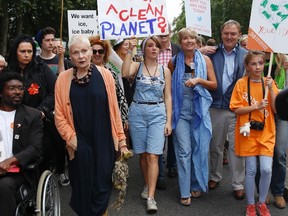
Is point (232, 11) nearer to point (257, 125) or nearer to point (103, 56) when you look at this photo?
point (103, 56)

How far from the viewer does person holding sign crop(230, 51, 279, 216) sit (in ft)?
13.1

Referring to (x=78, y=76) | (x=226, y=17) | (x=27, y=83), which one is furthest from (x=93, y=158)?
(x=226, y=17)

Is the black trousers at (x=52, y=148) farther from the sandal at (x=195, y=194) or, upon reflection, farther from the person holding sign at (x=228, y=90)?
the person holding sign at (x=228, y=90)

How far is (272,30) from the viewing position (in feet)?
13.6

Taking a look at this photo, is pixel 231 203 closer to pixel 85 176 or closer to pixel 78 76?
pixel 85 176

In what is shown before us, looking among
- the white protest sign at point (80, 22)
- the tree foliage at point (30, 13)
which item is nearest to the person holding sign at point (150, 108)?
the white protest sign at point (80, 22)

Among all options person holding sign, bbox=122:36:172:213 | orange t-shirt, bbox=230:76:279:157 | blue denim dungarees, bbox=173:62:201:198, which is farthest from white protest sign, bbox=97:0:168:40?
orange t-shirt, bbox=230:76:279:157

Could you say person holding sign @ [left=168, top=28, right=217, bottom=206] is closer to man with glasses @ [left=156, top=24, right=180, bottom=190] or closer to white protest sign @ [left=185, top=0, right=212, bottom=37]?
man with glasses @ [left=156, top=24, right=180, bottom=190]

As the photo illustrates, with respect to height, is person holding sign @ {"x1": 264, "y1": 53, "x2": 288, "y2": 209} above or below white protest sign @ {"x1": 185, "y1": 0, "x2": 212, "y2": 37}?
below

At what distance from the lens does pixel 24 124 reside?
3.53 m

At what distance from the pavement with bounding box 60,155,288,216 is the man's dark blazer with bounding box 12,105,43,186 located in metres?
1.08

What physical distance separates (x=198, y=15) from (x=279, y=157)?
2531 mm

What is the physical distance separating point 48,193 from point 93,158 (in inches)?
19.5

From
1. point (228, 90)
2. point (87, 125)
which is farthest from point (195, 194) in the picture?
point (87, 125)
